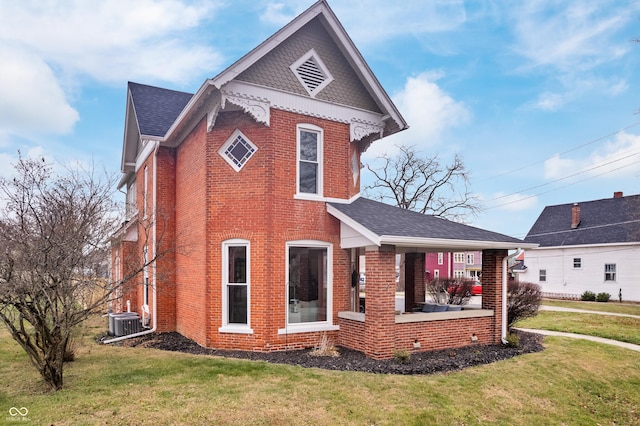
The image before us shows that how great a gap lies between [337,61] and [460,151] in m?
28.4

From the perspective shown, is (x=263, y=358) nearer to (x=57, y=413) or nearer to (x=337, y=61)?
(x=57, y=413)

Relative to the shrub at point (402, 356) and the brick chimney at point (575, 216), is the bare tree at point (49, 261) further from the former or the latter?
the brick chimney at point (575, 216)

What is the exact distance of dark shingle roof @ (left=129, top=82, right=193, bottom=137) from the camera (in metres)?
13.5

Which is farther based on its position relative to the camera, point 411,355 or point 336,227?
point 336,227

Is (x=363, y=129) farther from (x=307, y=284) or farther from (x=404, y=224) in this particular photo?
(x=307, y=284)

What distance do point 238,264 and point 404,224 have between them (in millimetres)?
4395

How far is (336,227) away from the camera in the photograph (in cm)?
1099

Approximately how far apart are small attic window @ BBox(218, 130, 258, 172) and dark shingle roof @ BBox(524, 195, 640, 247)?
30288mm

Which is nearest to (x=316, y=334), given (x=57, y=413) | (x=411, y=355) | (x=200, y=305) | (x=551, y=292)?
(x=411, y=355)

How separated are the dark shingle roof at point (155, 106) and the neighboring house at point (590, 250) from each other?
3085 cm

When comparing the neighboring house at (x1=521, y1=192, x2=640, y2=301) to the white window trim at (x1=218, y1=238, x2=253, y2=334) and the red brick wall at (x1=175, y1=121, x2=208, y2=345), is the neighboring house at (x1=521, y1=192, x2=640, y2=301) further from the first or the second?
the red brick wall at (x1=175, y1=121, x2=208, y2=345)

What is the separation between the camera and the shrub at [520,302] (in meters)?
13.4

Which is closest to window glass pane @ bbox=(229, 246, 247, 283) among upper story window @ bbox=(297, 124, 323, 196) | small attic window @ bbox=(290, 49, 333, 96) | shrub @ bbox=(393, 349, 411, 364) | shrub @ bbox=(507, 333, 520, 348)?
upper story window @ bbox=(297, 124, 323, 196)

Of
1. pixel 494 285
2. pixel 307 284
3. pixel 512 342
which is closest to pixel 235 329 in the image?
pixel 307 284
